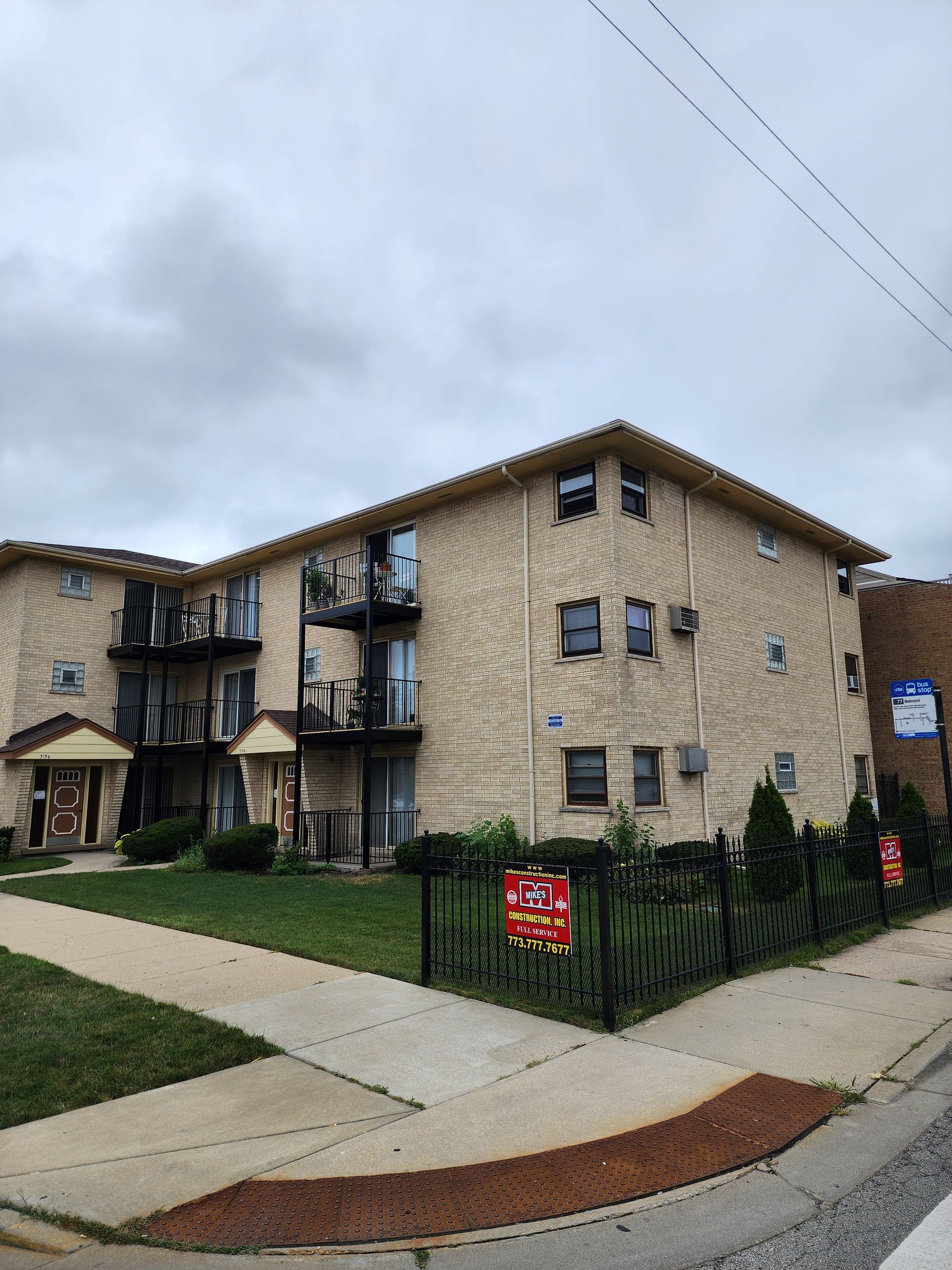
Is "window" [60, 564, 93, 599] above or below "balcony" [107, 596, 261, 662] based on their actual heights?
above

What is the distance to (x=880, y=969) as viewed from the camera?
8609 mm

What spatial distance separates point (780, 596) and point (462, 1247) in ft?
62.8

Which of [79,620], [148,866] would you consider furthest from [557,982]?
[79,620]

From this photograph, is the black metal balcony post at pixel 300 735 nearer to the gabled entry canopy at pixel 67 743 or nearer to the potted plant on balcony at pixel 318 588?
the potted plant on balcony at pixel 318 588

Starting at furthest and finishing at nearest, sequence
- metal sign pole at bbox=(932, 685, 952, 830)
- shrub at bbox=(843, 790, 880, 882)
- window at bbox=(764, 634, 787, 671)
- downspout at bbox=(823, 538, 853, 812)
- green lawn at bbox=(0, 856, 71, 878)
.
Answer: downspout at bbox=(823, 538, 853, 812) < window at bbox=(764, 634, 787, 671) < green lawn at bbox=(0, 856, 71, 878) < metal sign pole at bbox=(932, 685, 952, 830) < shrub at bbox=(843, 790, 880, 882)

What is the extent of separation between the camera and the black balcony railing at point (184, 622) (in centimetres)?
2453

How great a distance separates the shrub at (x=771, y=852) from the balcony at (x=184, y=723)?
15.3m

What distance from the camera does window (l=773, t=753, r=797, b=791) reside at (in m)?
19.5

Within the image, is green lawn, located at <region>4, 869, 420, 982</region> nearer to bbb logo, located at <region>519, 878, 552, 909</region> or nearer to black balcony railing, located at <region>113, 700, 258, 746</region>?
bbb logo, located at <region>519, 878, 552, 909</region>

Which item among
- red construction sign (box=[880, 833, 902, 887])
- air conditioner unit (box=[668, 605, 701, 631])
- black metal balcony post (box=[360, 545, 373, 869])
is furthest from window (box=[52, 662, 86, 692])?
red construction sign (box=[880, 833, 902, 887])

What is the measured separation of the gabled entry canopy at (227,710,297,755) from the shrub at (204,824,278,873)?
2426 mm

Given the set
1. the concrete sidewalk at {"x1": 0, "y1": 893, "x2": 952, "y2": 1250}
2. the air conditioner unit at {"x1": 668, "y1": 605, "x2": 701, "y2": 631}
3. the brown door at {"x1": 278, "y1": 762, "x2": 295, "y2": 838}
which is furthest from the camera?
the brown door at {"x1": 278, "y1": 762, "x2": 295, "y2": 838}

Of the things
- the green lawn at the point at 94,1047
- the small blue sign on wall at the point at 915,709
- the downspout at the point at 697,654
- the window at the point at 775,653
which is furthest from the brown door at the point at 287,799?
the small blue sign on wall at the point at 915,709

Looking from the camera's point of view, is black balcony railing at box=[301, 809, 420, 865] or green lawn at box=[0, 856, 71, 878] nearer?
black balcony railing at box=[301, 809, 420, 865]
